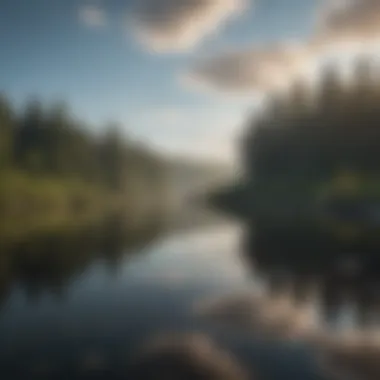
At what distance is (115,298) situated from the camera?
9.33 feet

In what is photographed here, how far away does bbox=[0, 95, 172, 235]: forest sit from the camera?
9.78 ft

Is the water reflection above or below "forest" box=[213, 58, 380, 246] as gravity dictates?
below

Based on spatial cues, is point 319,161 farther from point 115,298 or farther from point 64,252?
point 64,252

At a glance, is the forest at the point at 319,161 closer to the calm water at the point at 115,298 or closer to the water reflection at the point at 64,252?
the calm water at the point at 115,298

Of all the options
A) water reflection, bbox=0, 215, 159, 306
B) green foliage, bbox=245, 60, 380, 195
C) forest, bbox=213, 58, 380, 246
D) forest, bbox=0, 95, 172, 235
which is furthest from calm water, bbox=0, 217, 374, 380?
green foliage, bbox=245, 60, 380, 195

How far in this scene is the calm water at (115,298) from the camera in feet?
8.46

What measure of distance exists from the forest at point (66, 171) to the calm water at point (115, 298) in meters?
0.19

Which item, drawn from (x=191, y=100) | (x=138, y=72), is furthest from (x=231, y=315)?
(x=138, y=72)

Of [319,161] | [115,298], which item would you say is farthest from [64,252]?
[319,161]

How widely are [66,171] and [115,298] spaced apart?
0.93 meters

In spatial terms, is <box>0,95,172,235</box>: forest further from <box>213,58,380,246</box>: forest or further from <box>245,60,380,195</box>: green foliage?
<box>245,60,380,195</box>: green foliage

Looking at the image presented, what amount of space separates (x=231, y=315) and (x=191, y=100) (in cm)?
139

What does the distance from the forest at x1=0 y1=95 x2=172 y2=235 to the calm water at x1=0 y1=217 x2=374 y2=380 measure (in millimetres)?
186

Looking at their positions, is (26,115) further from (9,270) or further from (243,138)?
(243,138)
